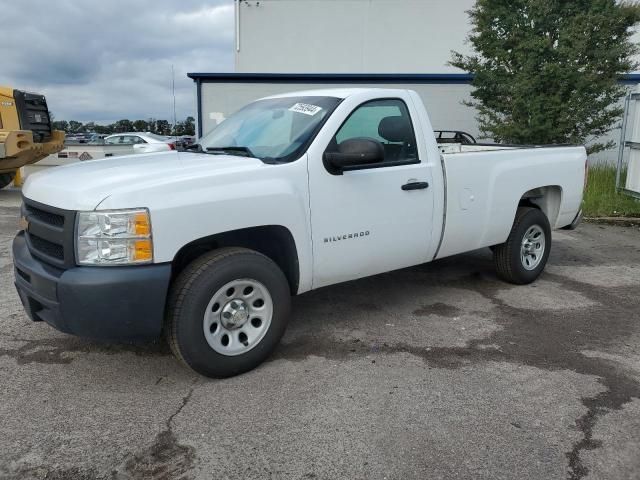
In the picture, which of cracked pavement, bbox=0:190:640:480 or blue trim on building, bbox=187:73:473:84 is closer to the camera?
cracked pavement, bbox=0:190:640:480

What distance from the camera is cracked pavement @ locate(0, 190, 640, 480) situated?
9.05 feet

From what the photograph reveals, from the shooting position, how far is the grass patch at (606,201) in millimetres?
10500

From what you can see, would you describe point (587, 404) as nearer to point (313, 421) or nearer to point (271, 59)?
point (313, 421)

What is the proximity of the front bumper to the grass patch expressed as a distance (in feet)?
31.2

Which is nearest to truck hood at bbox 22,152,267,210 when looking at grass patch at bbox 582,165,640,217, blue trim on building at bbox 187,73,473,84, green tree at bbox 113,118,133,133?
grass patch at bbox 582,165,640,217

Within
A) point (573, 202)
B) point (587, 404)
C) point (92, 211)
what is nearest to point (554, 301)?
point (573, 202)

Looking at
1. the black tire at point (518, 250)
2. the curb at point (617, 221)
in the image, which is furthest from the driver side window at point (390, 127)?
the curb at point (617, 221)

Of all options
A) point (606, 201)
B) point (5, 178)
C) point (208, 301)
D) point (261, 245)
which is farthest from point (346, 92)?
point (5, 178)

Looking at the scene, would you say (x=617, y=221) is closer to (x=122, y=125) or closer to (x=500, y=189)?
(x=500, y=189)

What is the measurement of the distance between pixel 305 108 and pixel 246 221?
4.06 feet

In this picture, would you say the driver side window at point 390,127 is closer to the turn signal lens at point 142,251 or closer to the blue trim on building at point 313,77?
the turn signal lens at point 142,251

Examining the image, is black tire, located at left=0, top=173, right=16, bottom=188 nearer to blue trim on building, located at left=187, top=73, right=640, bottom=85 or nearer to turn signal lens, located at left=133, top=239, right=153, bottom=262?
blue trim on building, located at left=187, top=73, right=640, bottom=85

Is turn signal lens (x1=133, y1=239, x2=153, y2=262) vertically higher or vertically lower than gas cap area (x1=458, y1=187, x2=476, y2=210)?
lower

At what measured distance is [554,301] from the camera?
17.8ft
